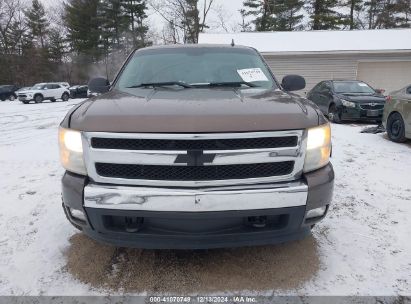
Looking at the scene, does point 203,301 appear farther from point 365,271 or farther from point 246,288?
point 365,271

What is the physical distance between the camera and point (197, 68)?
3600mm

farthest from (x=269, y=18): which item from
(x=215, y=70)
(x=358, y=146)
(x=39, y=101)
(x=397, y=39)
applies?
(x=215, y=70)

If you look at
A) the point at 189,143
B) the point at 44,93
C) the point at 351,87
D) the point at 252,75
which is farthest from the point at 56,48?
the point at 189,143

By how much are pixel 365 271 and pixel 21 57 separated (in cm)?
5215

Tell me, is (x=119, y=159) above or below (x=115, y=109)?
below

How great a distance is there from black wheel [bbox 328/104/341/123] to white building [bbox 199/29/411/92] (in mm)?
8531

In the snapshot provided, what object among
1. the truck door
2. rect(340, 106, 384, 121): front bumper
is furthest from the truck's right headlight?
the truck door

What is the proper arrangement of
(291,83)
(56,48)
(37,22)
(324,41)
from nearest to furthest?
(291,83) → (324,41) → (56,48) → (37,22)

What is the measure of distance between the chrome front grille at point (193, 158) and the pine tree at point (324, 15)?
40.4 metres

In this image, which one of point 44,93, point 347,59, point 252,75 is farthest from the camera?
point 44,93

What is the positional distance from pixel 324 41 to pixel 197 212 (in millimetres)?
20604

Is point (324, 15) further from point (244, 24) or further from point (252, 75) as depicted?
point (252, 75)

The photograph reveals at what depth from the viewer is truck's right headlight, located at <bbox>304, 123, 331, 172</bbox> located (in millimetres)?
2377

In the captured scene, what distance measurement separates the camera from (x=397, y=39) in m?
19.8
